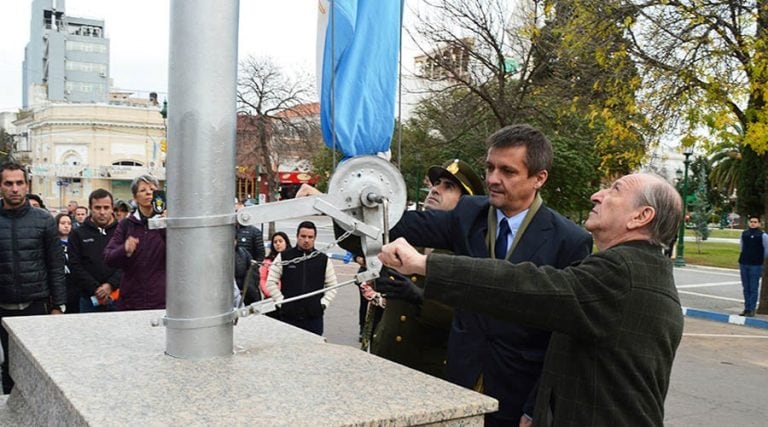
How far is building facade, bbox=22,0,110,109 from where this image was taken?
107312 mm

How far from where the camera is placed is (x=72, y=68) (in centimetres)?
10975

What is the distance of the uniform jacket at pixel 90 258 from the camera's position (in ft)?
23.2

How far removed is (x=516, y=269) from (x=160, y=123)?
74653mm

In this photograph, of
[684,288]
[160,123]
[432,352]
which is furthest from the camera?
[160,123]

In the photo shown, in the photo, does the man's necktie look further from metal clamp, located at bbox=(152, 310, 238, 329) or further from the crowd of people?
metal clamp, located at bbox=(152, 310, 238, 329)

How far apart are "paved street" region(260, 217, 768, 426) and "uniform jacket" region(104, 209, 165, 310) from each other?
3.82 meters

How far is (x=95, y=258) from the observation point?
7.15 metres

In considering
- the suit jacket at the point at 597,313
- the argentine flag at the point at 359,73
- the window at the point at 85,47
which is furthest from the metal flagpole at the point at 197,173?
the window at the point at 85,47

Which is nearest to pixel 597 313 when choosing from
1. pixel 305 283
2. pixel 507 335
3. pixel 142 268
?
pixel 507 335

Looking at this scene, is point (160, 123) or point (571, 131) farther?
point (160, 123)

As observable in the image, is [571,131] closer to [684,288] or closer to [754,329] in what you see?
[684,288]

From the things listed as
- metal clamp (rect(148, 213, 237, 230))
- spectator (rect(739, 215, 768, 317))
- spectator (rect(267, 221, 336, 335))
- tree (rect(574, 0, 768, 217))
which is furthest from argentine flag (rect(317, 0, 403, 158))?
spectator (rect(739, 215, 768, 317))

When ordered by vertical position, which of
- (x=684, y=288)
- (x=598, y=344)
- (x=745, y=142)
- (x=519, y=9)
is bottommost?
(x=684, y=288)

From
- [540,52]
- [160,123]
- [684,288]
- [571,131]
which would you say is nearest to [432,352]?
[540,52]
